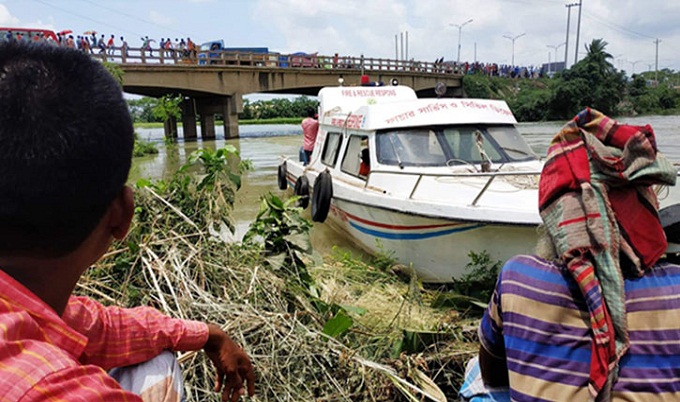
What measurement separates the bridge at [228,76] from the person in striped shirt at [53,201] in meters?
22.9

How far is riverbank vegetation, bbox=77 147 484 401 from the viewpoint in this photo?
8.91ft

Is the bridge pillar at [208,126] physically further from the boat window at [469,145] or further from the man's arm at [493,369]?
the man's arm at [493,369]

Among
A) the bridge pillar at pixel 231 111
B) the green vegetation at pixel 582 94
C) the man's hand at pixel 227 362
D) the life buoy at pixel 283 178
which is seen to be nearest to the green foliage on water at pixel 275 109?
the green vegetation at pixel 582 94

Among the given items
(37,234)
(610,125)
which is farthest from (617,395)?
(37,234)

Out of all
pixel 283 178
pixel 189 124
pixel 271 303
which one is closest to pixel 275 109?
pixel 189 124

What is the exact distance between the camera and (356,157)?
6.92 m

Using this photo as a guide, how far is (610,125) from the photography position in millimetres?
1634

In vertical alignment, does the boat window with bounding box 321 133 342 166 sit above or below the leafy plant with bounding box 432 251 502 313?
above

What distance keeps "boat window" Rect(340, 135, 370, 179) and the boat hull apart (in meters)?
0.67

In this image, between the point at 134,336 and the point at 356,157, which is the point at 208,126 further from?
the point at 134,336

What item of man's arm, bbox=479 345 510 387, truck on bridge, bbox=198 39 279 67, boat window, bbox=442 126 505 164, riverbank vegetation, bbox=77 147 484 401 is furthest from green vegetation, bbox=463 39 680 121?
man's arm, bbox=479 345 510 387

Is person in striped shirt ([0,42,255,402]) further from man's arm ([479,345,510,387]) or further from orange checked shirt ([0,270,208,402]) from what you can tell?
man's arm ([479,345,510,387])

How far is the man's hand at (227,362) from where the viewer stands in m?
1.84

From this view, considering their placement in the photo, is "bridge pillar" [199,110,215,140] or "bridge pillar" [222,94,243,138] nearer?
"bridge pillar" [222,94,243,138]
